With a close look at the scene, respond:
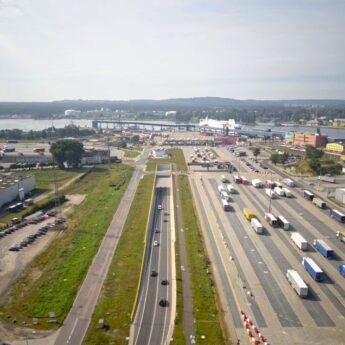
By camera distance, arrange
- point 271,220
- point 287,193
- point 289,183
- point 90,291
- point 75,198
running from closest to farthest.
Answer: point 90,291, point 271,220, point 75,198, point 287,193, point 289,183

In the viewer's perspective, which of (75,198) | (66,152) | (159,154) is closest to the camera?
(75,198)

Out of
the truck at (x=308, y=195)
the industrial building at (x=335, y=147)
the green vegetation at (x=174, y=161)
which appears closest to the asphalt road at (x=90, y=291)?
the truck at (x=308, y=195)

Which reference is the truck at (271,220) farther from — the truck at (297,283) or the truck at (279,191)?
the truck at (279,191)

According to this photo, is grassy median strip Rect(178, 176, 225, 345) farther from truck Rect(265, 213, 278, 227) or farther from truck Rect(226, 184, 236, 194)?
truck Rect(226, 184, 236, 194)

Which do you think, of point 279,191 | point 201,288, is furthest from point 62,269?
point 279,191

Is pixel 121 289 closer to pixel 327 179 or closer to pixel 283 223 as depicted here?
pixel 283 223

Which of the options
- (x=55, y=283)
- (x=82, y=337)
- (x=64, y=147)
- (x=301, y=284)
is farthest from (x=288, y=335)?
(x=64, y=147)

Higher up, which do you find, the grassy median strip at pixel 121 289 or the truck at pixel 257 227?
the truck at pixel 257 227
